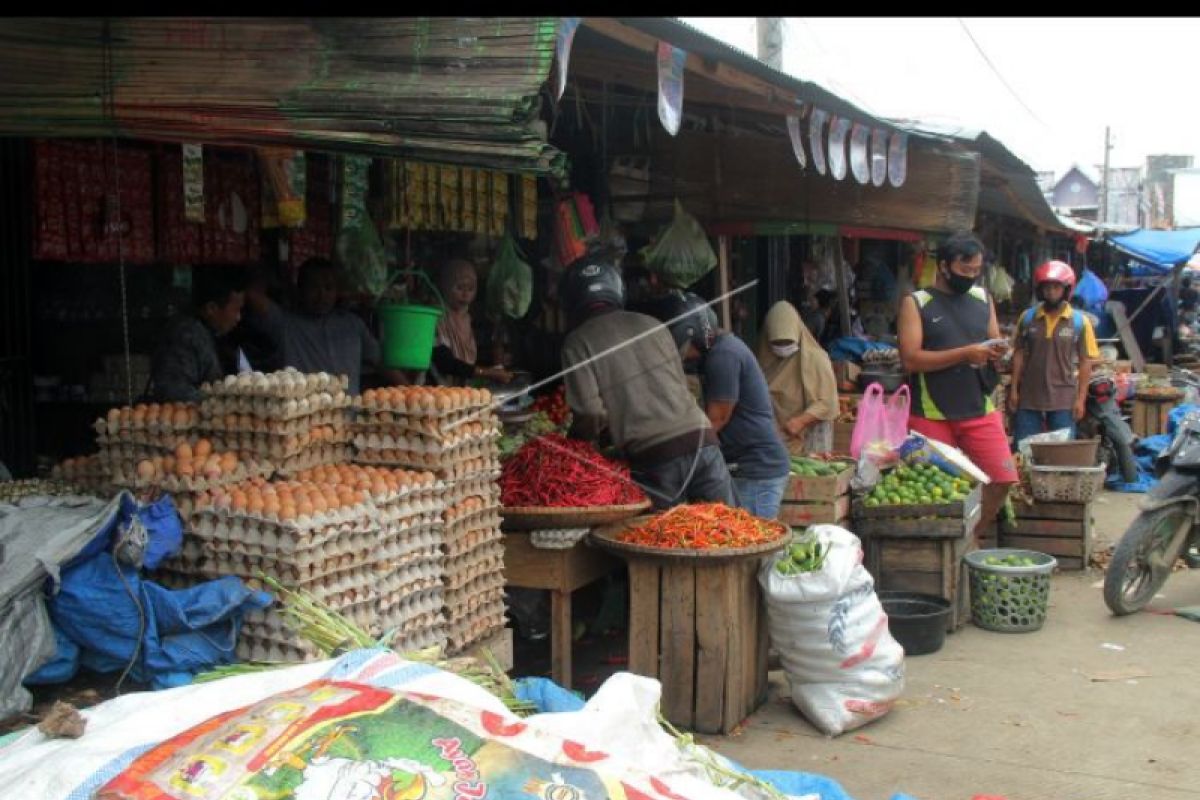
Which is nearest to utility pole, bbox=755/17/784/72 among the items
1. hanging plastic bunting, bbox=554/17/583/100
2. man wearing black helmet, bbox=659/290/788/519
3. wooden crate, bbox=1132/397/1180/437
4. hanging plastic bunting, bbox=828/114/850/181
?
wooden crate, bbox=1132/397/1180/437

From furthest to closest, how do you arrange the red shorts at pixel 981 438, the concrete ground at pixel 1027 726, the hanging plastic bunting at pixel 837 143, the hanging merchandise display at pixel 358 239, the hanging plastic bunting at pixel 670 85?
the hanging plastic bunting at pixel 837 143
the red shorts at pixel 981 438
the hanging merchandise display at pixel 358 239
the hanging plastic bunting at pixel 670 85
the concrete ground at pixel 1027 726

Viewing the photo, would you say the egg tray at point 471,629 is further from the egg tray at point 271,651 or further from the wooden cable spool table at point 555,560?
the egg tray at point 271,651

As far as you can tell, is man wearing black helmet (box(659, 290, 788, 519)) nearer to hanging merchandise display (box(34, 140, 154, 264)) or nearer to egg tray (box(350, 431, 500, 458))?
egg tray (box(350, 431, 500, 458))

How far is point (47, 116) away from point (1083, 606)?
6.94m

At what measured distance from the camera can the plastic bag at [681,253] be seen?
352 inches

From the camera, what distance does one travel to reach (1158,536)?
7.64 m

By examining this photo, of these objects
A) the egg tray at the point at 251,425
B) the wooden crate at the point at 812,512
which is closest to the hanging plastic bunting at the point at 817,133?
the wooden crate at the point at 812,512

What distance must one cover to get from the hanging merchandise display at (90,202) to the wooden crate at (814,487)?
399 cm

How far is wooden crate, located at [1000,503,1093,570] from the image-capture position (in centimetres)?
877

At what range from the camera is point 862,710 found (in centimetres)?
547

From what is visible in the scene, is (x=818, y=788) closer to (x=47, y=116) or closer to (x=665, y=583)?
(x=665, y=583)

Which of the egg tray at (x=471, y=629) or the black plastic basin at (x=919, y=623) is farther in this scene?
the black plastic basin at (x=919, y=623)

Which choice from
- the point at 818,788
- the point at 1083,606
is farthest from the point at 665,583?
the point at 1083,606

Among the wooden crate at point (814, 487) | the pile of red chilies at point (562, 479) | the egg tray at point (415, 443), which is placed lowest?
the wooden crate at point (814, 487)
